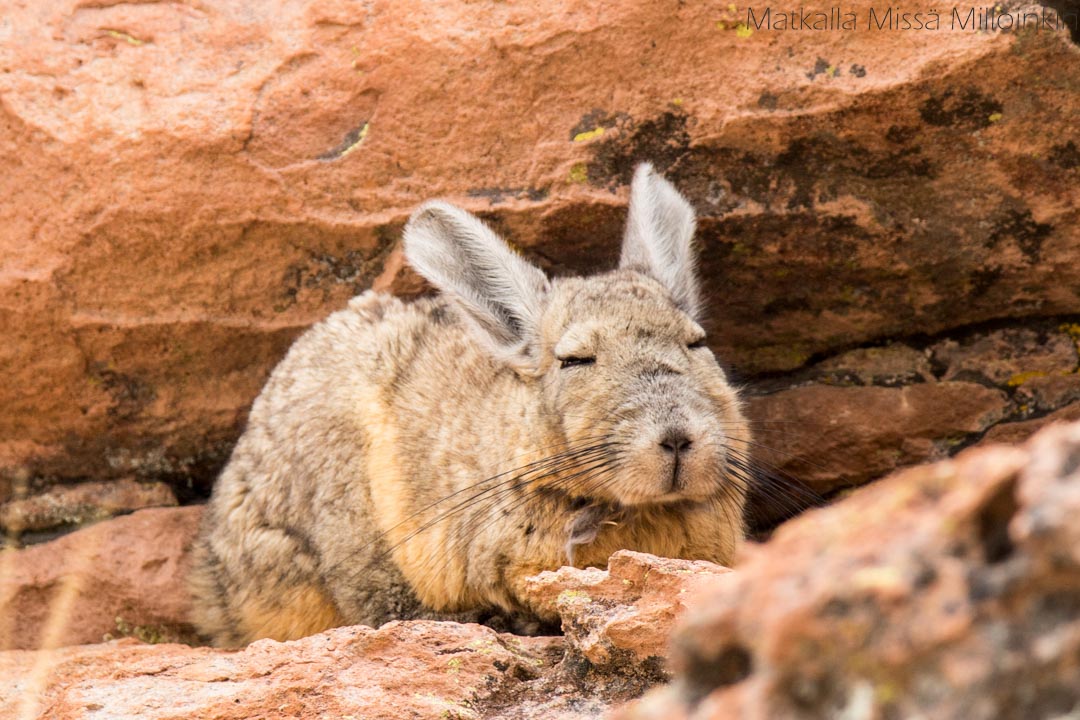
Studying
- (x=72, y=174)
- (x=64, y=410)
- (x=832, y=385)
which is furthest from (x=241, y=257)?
(x=832, y=385)

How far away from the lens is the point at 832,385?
5684mm

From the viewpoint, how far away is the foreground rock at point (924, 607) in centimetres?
116

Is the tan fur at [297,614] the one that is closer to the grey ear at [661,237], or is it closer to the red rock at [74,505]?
the red rock at [74,505]

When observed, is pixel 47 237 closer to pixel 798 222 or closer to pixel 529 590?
pixel 529 590

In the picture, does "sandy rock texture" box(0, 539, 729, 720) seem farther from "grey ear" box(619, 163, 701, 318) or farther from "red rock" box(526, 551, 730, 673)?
"grey ear" box(619, 163, 701, 318)

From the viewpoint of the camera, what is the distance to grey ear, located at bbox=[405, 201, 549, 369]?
190 inches

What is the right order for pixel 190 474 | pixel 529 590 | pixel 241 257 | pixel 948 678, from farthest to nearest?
pixel 190 474, pixel 241 257, pixel 529 590, pixel 948 678

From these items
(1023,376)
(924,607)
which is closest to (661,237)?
(1023,376)

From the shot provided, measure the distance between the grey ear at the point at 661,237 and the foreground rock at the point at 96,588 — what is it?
Answer: 2707 millimetres

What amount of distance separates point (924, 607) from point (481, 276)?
3.91 meters

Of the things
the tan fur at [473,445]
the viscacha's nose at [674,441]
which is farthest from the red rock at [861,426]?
the viscacha's nose at [674,441]

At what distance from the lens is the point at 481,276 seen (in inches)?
197

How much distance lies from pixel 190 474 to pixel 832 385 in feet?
11.1

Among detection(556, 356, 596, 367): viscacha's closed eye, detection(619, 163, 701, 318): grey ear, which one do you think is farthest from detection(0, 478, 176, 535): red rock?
detection(619, 163, 701, 318): grey ear
